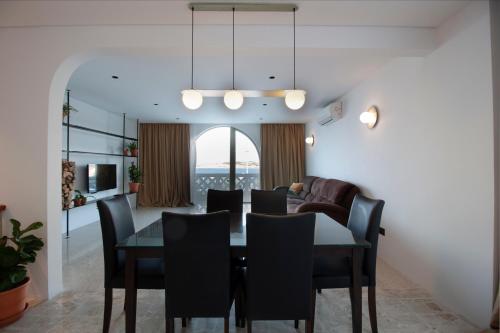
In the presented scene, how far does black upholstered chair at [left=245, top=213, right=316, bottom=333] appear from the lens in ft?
4.53

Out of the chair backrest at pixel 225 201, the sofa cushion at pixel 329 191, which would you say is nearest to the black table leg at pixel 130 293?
the chair backrest at pixel 225 201

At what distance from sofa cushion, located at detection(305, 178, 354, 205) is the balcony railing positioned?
2639mm

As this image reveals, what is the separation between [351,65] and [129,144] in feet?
17.9

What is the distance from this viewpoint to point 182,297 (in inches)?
57.5

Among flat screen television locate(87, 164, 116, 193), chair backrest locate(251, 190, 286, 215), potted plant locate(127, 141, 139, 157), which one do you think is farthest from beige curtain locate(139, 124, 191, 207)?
chair backrest locate(251, 190, 286, 215)

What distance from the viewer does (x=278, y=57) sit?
2.75 meters

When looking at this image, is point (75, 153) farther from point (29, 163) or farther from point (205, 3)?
point (205, 3)

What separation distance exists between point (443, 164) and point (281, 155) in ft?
16.2

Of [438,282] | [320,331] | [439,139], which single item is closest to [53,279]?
[320,331]

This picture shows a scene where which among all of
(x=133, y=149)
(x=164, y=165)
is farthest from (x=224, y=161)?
(x=133, y=149)

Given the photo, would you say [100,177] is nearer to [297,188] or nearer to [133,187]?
[133,187]

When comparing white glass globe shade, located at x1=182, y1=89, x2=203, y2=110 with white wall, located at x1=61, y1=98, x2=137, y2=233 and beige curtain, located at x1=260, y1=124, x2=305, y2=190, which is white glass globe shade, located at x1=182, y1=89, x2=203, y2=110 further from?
beige curtain, located at x1=260, y1=124, x2=305, y2=190

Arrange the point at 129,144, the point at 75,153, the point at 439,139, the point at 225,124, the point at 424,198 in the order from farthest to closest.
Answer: the point at 225,124, the point at 129,144, the point at 75,153, the point at 424,198, the point at 439,139

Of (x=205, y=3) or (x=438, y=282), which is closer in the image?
(x=205, y=3)
